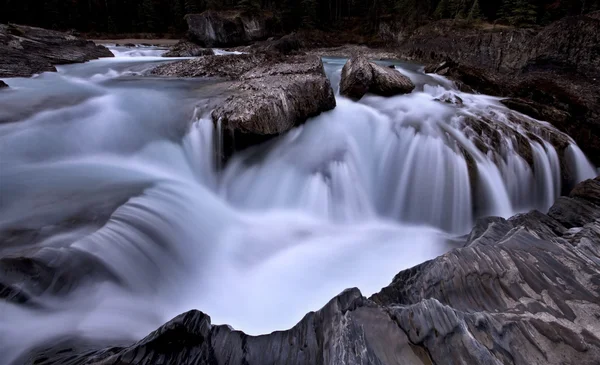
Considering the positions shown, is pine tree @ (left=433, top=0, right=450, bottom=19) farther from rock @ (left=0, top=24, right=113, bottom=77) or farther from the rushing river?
rock @ (left=0, top=24, right=113, bottom=77)

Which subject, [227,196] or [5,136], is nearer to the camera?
[5,136]

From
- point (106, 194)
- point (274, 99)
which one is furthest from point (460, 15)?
point (106, 194)

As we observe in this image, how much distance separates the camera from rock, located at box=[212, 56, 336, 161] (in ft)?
15.1

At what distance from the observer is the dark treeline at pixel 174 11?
Result: 2434 centimetres

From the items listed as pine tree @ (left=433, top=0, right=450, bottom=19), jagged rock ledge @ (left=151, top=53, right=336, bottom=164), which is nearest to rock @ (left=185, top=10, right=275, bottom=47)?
pine tree @ (left=433, top=0, right=450, bottom=19)

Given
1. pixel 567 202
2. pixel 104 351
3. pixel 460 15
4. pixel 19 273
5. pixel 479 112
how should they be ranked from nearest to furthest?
pixel 104 351
pixel 19 273
pixel 567 202
pixel 479 112
pixel 460 15

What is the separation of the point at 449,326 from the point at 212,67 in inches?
326

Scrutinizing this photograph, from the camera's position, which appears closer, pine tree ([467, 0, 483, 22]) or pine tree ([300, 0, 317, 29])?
pine tree ([467, 0, 483, 22])

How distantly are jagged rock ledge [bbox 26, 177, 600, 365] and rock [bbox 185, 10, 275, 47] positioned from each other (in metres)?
26.3

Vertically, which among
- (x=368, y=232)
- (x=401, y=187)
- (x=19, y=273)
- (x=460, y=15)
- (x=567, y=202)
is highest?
(x=460, y=15)

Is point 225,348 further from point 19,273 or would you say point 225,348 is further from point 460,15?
point 460,15

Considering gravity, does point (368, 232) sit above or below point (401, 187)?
below

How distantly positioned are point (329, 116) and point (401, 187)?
86.8 inches

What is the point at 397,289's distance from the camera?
2445mm
